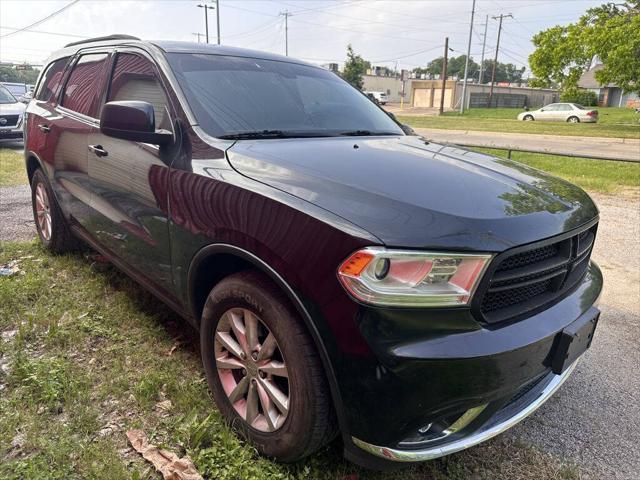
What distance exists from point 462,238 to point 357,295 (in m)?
0.41

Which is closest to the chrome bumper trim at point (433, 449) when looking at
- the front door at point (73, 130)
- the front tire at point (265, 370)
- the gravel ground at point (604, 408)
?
the front tire at point (265, 370)

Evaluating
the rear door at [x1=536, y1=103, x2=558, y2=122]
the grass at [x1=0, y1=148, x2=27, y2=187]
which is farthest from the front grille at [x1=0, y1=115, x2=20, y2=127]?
the rear door at [x1=536, y1=103, x2=558, y2=122]

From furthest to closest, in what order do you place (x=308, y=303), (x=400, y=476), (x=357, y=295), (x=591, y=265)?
(x=591, y=265) → (x=400, y=476) → (x=308, y=303) → (x=357, y=295)

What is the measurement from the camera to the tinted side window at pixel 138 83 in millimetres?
2760

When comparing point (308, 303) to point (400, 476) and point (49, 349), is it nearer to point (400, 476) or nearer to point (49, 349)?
point (400, 476)

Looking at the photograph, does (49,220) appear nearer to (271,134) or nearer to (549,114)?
(271,134)

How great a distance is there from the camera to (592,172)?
32.6ft

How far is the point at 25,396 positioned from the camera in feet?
8.29

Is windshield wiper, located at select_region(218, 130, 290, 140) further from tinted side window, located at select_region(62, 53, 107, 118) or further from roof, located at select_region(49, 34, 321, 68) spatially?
tinted side window, located at select_region(62, 53, 107, 118)

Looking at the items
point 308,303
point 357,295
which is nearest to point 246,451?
point 308,303

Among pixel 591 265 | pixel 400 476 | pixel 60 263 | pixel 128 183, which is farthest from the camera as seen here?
A: pixel 60 263

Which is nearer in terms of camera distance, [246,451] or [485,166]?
[246,451]

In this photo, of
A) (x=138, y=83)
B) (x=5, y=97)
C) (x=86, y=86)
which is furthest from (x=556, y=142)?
(x=138, y=83)

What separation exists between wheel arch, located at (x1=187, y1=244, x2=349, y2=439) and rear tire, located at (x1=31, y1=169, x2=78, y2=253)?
2337 millimetres
